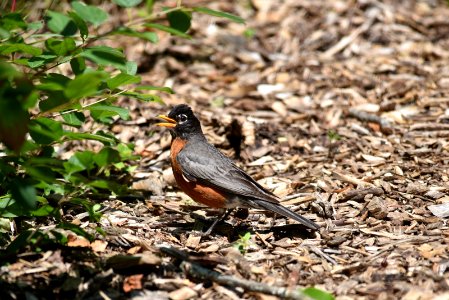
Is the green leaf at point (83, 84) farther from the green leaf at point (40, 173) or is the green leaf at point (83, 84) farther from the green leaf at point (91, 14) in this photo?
the green leaf at point (91, 14)

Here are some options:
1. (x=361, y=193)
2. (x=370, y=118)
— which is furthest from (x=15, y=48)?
(x=370, y=118)

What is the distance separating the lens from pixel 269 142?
750 cm

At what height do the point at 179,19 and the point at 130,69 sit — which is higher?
the point at 179,19

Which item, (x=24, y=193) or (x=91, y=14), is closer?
(x=24, y=193)

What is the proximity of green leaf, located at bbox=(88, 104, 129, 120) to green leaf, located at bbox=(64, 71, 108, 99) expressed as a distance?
Answer: 3.62ft

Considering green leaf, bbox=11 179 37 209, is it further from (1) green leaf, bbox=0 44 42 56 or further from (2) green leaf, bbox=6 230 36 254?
(1) green leaf, bbox=0 44 42 56

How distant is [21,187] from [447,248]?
10.4 feet

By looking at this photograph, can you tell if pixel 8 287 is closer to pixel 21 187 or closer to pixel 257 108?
pixel 21 187

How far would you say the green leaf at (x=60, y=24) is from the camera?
4227 millimetres

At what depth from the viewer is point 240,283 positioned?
14.4ft

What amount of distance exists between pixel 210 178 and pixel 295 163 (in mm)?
1371

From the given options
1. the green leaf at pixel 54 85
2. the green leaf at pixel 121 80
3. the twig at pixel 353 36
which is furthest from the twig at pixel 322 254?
the twig at pixel 353 36

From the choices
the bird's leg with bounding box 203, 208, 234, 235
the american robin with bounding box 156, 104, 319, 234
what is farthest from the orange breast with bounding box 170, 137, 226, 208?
the bird's leg with bounding box 203, 208, 234, 235

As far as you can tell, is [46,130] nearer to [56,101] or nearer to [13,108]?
[56,101]
